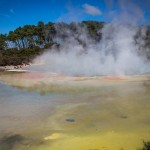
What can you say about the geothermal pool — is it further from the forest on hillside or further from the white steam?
the forest on hillside

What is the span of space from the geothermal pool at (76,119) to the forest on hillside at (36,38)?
23.3 m

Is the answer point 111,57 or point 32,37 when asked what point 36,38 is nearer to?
point 32,37

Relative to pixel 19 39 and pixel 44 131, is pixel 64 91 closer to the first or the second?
pixel 44 131

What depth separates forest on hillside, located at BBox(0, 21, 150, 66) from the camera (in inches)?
1527

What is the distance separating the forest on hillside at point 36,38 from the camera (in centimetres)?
3878

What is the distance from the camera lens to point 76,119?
930 cm

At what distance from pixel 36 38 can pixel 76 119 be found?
4494 cm

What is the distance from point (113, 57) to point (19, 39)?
2829cm

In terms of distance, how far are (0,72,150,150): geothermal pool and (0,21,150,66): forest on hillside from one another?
23303mm

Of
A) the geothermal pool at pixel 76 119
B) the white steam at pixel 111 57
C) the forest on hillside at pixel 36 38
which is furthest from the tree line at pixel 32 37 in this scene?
the geothermal pool at pixel 76 119

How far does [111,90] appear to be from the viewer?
14633 millimetres

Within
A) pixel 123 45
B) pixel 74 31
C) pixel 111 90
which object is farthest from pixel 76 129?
pixel 74 31

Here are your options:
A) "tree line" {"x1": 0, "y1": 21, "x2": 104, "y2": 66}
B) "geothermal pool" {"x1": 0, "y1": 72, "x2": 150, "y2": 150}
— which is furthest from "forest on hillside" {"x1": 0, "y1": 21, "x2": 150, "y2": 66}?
"geothermal pool" {"x1": 0, "y1": 72, "x2": 150, "y2": 150}

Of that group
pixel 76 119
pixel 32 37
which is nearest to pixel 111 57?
pixel 76 119
